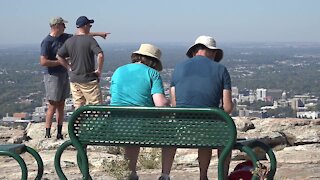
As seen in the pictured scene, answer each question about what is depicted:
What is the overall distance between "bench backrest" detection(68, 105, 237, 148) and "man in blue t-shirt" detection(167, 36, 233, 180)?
2.65ft

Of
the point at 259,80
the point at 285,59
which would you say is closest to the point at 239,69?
the point at 259,80

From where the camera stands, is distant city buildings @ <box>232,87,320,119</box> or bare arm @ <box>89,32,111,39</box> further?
distant city buildings @ <box>232,87,320,119</box>

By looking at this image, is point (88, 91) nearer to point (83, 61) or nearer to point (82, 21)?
point (83, 61)

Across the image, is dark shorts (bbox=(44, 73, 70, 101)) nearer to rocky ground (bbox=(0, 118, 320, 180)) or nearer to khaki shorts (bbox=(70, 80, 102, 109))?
khaki shorts (bbox=(70, 80, 102, 109))

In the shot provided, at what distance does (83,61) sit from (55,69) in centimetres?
69

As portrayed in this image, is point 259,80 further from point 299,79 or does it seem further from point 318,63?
point 318,63

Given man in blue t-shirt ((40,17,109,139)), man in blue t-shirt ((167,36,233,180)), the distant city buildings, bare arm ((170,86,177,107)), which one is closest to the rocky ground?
man in blue t-shirt ((40,17,109,139))

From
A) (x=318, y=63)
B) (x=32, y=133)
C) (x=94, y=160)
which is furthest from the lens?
(x=318, y=63)

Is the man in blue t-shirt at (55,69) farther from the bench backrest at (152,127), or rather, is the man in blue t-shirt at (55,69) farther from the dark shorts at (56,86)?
the bench backrest at (152,127)

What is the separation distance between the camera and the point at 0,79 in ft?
197

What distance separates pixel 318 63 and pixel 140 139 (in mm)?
75055

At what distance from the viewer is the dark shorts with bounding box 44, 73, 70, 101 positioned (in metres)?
8.38

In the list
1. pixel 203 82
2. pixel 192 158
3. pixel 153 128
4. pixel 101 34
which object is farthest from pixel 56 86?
pixel 153 128

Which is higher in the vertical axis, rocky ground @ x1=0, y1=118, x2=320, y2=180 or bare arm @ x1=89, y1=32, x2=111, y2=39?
bare arm @ x1=89, y1=32, x2=111, y2=39
